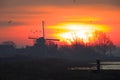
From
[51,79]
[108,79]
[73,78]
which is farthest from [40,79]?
[108,79]

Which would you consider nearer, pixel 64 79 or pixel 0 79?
pixel 0 79

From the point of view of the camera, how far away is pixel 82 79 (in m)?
33.4

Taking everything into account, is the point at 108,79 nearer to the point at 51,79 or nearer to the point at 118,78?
the point at 118,78

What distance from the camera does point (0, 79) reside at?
30.8 metres

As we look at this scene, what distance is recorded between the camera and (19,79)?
107 ft

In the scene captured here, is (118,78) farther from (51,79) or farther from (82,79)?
(51,79)

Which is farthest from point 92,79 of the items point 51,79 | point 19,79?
point 19,79

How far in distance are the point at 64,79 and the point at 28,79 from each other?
2628mm

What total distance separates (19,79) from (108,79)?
6570 mm

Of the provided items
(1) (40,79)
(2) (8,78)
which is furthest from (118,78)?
(2) (8,78)

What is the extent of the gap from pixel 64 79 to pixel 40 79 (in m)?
1.75

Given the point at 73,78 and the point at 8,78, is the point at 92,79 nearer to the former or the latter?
the point at 73,78

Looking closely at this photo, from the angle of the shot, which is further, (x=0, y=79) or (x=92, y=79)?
(x=92, y=79)

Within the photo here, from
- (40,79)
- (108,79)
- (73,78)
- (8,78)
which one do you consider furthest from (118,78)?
(8,78)
